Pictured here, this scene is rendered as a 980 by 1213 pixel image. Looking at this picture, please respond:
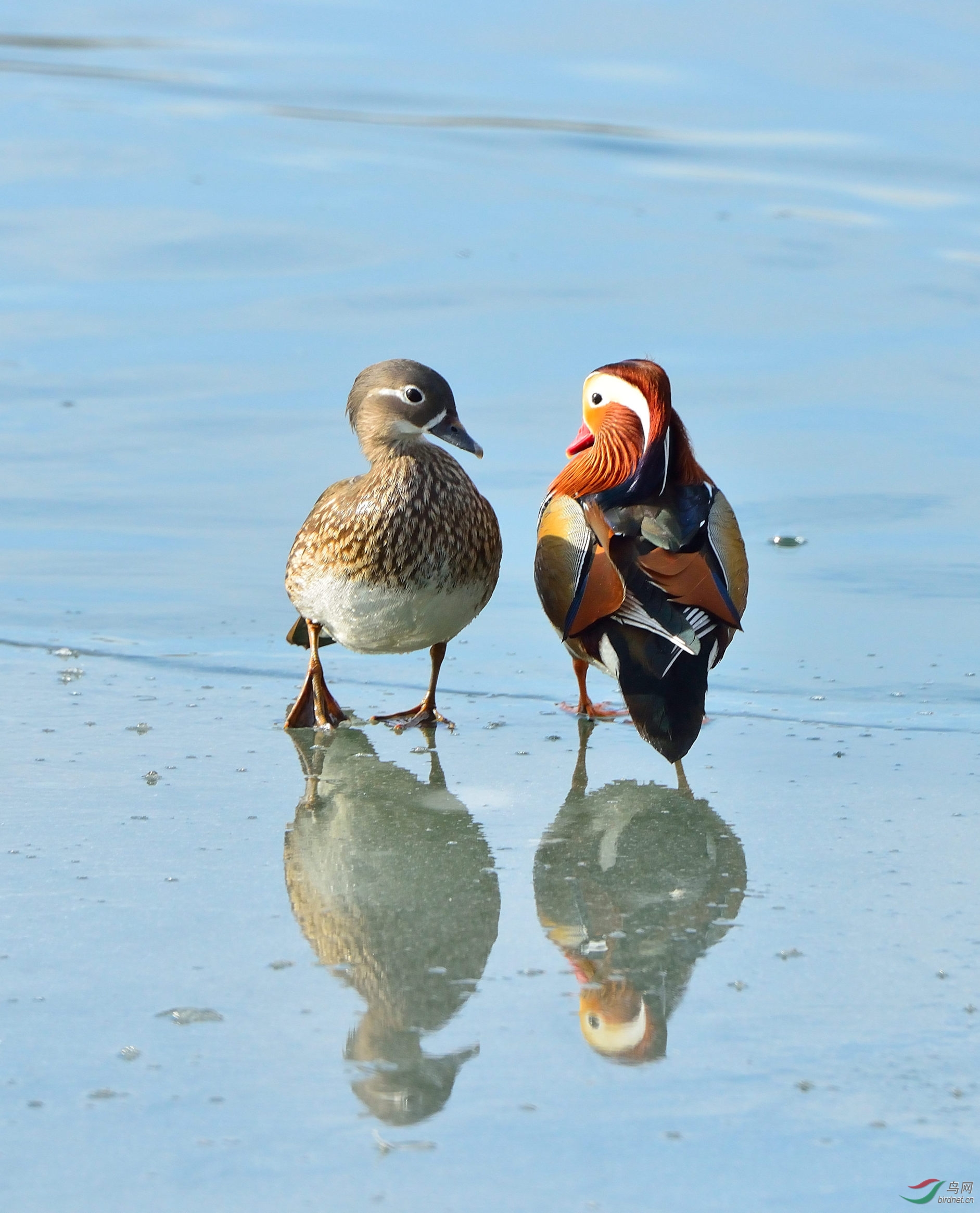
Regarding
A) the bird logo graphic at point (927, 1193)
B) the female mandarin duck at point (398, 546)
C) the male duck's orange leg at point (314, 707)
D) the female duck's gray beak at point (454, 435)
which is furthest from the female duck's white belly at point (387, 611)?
the bird logo graphic at point (927, 1193)

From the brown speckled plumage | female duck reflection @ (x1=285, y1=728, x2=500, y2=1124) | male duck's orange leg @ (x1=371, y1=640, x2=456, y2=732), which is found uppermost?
the brown speckled plumage

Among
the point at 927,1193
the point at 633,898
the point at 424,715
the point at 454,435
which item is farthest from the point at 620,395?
the point at 927,1193

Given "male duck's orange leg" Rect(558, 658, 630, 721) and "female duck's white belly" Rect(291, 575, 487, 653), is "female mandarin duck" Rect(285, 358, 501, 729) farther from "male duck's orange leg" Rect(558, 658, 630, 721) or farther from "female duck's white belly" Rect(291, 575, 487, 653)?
"male duck's orange leg" Rect(558, 658, 630, 721)

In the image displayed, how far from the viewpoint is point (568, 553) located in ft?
14.0

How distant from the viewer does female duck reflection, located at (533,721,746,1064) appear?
2883 millimetres

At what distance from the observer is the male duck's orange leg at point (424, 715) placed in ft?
15.0

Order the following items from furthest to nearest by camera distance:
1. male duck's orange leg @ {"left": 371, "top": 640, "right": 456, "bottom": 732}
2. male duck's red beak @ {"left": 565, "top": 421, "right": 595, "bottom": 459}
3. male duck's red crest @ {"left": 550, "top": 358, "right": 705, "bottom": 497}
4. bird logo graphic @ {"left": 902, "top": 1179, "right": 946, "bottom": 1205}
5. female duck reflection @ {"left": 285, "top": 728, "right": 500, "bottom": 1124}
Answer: male duck's red beak @ {"left": 565, "top": 421, "right": 595, "bottom": 459} < male duck's orange leg @ {"left": 371, "top": 640, "right": 456, "bottom": 732} < male duck's red crest @ {"left": 550, "top": 358, "right": 705, "bottom": 497} < female duck reflection @ {"left": 285, "top": 728, "right": 500, "bottom": 1124} < bird logo graphic @ {"left": 902, "top": 1179, "right": 946, "bottom": 1205}

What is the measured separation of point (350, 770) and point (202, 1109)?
1.72 metres

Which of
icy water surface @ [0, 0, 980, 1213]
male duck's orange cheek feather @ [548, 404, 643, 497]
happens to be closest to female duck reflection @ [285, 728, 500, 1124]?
icy water surface @ [0, 0, 980, 1213]

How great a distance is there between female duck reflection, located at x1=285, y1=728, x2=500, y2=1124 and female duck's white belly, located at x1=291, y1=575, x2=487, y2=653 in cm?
34

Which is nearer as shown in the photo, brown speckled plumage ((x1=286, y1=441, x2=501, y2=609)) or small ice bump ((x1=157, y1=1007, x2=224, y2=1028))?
small ice bump ((x1=157, y1=1007, x2=224, y2=1028))

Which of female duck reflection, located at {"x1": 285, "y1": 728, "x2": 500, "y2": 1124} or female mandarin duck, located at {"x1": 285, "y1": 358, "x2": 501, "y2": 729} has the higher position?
female mandarin duck, located at {"x1": 285, "y1": 358, "x2": 501, "y2": 729}

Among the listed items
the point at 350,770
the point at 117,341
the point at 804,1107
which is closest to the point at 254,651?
the point at 350,770

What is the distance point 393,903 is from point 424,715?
4.17 ft
